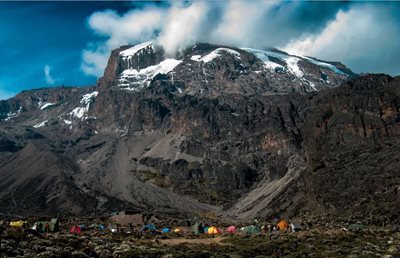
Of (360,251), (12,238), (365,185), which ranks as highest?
(365,185)

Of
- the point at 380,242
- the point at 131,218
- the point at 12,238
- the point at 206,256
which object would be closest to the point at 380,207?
the point at 131,218

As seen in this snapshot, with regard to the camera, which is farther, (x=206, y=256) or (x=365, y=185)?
(x=365, y=185)

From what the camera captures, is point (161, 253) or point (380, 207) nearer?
point (161, 253)

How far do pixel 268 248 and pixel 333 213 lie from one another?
134924mm

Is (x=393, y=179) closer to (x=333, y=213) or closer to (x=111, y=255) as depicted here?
(x=333, y=213)

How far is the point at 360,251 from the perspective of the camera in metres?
56.5

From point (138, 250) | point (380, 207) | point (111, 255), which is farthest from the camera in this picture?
point (380, 207)

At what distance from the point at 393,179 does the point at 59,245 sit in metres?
164

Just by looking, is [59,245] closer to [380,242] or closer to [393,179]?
[380,242]

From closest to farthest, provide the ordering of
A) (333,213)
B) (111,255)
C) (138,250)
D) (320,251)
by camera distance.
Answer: (111,255), (138,250), (320,251), (333,213)

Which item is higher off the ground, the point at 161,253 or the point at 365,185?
the point at 365,185

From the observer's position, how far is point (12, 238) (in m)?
50.4

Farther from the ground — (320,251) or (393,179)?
(393,179)

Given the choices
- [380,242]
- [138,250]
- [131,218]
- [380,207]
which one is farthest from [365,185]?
[138,250]
